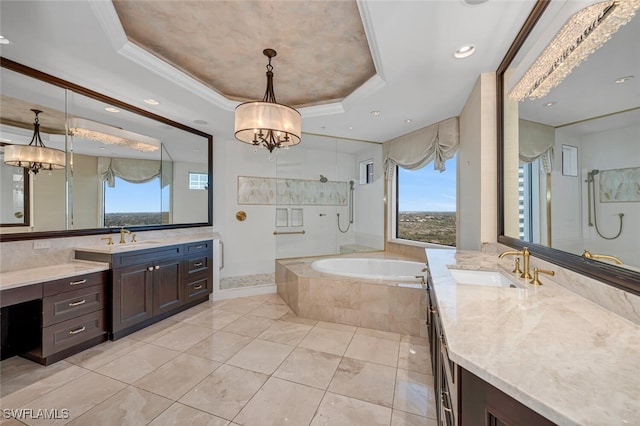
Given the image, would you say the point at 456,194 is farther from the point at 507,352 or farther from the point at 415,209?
the point at 507,352

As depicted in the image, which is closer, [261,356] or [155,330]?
[261,356]

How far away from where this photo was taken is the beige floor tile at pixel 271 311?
310 centimetres

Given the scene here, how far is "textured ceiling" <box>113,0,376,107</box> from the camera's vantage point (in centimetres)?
173

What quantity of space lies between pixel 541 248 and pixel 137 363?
3.06 metres

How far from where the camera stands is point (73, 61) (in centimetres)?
204

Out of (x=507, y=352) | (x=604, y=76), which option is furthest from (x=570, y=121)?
(x=507, y=352)

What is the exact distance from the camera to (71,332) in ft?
7.07

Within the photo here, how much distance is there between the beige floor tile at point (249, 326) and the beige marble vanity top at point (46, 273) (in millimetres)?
1351

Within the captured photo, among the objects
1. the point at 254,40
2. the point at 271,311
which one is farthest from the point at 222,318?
the point at 254,40

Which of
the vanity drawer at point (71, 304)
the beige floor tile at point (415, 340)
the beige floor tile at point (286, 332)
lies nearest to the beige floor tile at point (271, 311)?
the beige floor tile at point (286, 332)

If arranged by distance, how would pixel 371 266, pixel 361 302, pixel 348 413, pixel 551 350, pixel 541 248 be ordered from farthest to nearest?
pixel 371 266 → pixel 361 302 → pixel 348 413 → pixel 541 248 → pixel 551 350

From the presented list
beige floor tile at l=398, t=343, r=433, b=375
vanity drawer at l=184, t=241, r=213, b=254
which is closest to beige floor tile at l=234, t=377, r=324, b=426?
beige floor tile at l=398, t=343, r=433, b=375

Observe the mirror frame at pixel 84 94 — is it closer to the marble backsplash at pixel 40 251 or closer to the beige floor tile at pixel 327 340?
the marble backsplash at pixel 40 251

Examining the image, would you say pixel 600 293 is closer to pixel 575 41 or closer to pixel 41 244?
pixel 575 41
